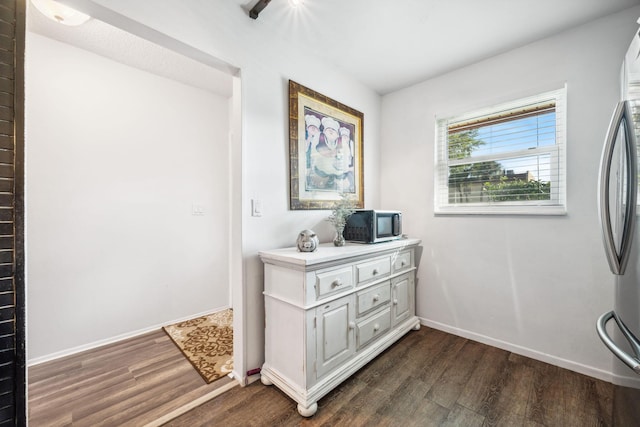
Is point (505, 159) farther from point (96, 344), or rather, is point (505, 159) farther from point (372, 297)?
point (96, 344)

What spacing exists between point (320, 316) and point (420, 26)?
2.18m

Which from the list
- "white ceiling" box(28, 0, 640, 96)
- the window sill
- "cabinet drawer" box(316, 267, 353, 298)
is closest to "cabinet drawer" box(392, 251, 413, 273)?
the window sill

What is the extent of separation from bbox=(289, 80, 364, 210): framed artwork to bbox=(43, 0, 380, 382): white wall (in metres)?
0.08

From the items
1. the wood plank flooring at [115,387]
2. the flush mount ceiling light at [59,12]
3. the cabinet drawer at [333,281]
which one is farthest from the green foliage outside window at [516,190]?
the flush mount ceiling light at [59,12]

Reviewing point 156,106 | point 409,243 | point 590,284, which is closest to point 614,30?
point 590,284

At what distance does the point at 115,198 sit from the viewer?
2389 millimetres

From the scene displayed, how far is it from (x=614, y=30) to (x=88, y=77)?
4001 mm

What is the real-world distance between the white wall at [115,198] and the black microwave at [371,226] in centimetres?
165

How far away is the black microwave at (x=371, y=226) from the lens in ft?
7.13

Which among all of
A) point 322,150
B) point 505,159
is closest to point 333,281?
point 322,150

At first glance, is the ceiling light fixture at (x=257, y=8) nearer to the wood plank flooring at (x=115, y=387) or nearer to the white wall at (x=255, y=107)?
the white wall at (x=255, y=107)

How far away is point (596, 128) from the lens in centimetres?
184

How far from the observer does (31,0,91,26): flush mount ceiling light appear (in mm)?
1605

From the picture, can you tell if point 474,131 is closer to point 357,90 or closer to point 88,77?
point 357,90
